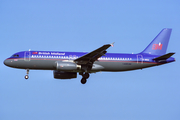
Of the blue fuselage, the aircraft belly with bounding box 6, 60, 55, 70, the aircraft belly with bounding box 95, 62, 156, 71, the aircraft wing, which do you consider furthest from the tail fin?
the aircraft belly with bounding box 6, 60, 55, 70

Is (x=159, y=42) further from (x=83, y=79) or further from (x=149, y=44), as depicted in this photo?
(x=83, y=79)

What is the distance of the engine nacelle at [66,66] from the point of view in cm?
4188

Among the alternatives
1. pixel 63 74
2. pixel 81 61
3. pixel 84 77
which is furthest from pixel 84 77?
pixel 81 61

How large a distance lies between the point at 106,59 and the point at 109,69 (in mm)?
1532

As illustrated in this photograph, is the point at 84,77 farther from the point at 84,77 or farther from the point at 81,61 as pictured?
the point at 81,61

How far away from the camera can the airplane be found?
139 ft

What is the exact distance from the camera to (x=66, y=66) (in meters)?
42.1

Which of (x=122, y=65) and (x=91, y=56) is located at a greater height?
(x=91, y=56)

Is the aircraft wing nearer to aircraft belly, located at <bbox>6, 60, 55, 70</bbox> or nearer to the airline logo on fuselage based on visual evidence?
aircraft belly, located at <bbox>6, 60, 55, 70</bbox>

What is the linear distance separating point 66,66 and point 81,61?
220cm

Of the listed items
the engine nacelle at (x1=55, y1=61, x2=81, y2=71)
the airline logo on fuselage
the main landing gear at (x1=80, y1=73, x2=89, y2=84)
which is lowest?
the main landing gear at (x1=80, y1=73, x2=89, y2=84)

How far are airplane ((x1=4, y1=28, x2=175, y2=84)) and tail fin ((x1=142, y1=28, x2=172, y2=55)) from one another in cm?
137

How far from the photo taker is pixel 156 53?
156 ft

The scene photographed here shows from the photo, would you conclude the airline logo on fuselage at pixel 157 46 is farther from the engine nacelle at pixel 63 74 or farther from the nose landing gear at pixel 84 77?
the engine nacelle at pixel 63 74
